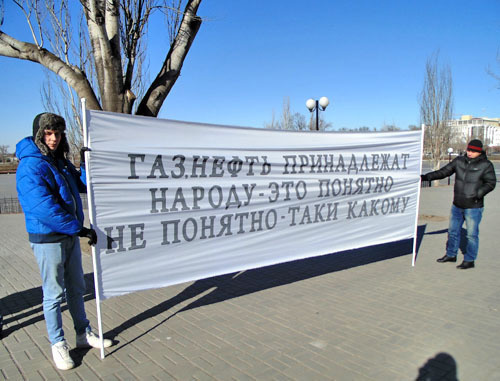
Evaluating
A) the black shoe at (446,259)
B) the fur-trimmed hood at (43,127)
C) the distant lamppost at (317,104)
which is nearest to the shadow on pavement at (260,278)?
the black shoe at (446,259)

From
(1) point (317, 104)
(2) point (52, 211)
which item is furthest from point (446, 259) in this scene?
(1) point (317, 104)

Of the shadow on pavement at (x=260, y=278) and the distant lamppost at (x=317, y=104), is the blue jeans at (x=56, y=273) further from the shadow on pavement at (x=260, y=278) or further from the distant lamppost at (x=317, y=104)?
the distant lamppost at (x=317, y=104)

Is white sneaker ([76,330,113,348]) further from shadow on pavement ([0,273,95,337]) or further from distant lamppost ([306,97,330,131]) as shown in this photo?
distant lamppost ([306,97,330,131])

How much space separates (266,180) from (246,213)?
1.60 feet

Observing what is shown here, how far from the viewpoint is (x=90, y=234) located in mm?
3219

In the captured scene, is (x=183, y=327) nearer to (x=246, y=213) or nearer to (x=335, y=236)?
(x=246, y=213)

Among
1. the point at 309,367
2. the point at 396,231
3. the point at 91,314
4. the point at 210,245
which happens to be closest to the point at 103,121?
the point at 210,245

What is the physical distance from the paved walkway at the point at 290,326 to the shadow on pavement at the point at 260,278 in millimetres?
23

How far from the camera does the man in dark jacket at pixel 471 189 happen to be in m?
5.72

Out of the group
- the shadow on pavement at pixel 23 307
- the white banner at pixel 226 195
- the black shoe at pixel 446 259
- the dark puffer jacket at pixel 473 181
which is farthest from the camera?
the black shoe at pixel 446 259

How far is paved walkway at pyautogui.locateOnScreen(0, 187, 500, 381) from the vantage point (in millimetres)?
3139

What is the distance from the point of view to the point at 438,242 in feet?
26.0

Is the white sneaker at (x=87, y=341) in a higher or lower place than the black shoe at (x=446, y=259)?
higher

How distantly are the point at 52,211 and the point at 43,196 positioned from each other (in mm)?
135
